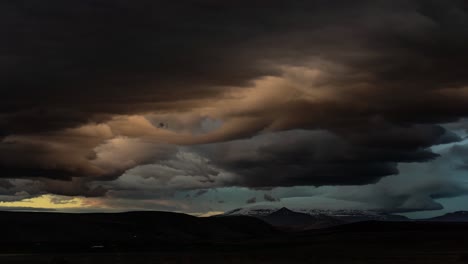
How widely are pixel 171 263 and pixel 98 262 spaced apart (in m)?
24.4

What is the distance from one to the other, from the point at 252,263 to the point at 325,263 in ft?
62.3

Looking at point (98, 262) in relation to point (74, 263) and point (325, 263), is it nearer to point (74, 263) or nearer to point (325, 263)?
point (74, 263)

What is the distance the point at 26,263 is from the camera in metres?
181

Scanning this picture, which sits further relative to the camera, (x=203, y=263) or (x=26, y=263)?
(x=26, y=263)

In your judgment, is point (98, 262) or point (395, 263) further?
point (98, 262)

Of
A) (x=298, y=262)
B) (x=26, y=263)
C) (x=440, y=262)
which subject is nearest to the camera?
(x=440, y=262)

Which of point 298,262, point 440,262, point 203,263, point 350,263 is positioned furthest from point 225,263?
point 440,262

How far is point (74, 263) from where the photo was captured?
169 metres

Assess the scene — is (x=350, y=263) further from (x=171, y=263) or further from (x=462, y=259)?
(x=171, y=263)

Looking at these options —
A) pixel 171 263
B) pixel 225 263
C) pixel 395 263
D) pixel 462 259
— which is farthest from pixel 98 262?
pixel 462 259

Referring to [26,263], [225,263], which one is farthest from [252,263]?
[26,263]

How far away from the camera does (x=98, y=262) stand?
179 meters

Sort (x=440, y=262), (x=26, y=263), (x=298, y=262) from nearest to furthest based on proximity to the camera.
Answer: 1. (x=440, y=262)
2. (x=298, y=262)
3. (x=26, y=263)

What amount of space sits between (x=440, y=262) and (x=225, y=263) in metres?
52.0
